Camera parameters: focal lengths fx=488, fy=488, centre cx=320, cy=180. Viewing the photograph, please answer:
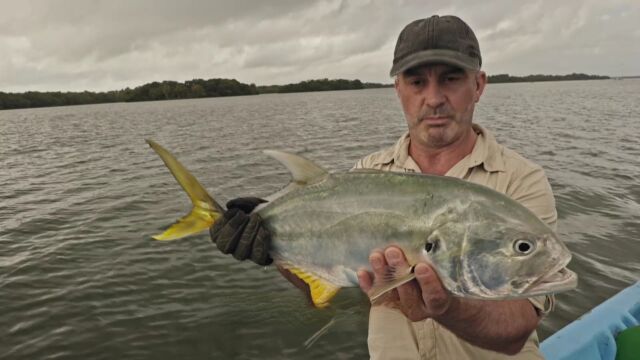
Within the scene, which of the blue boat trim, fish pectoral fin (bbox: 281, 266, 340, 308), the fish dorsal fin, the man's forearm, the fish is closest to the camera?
the fish

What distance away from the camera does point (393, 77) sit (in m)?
3.76

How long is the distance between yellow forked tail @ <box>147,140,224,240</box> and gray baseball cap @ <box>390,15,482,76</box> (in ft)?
5.32

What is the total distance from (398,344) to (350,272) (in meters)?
0.94

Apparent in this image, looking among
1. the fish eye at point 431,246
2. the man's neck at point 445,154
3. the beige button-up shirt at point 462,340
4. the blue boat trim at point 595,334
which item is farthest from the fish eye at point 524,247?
the blue boat trim at point 595,334

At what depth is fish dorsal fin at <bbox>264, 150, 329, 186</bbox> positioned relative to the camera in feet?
9.94

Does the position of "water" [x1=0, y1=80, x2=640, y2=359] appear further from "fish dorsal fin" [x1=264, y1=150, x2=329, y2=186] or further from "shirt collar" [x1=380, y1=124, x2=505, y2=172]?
"fish dorsal fin" [x1=264, y1=150, x2=329, y2=186]

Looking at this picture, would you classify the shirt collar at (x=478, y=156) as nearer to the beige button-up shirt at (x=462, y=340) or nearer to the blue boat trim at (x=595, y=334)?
the beige button-up shirt at (x=462, y=340)

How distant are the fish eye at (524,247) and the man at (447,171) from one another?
475 millimetres

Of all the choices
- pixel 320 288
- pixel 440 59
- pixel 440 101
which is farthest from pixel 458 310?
pixel 440 59

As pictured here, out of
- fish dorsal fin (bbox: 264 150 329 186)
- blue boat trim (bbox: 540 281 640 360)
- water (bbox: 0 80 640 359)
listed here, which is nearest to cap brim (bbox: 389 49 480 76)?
fish dorsal fin (bbox: 264 150 329 186)

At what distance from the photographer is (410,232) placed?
2.53 m

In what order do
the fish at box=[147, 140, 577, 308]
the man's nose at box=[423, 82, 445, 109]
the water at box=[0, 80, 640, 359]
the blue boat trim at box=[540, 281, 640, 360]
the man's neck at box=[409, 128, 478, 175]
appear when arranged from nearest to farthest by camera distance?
the fish at box=[147, 140, 577, 308], the man's nose at box=[423, 82, 445, 109], the man's neck at box=[409, 128, 478, 175], the blue boat trim at box=[540, 281, 640, 360], the water at box=[0, 80, 640, 359]

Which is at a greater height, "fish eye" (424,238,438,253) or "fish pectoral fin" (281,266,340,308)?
"fish eye" (424,238,438,253)

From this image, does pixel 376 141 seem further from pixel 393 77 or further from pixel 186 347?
pixel 393 77
